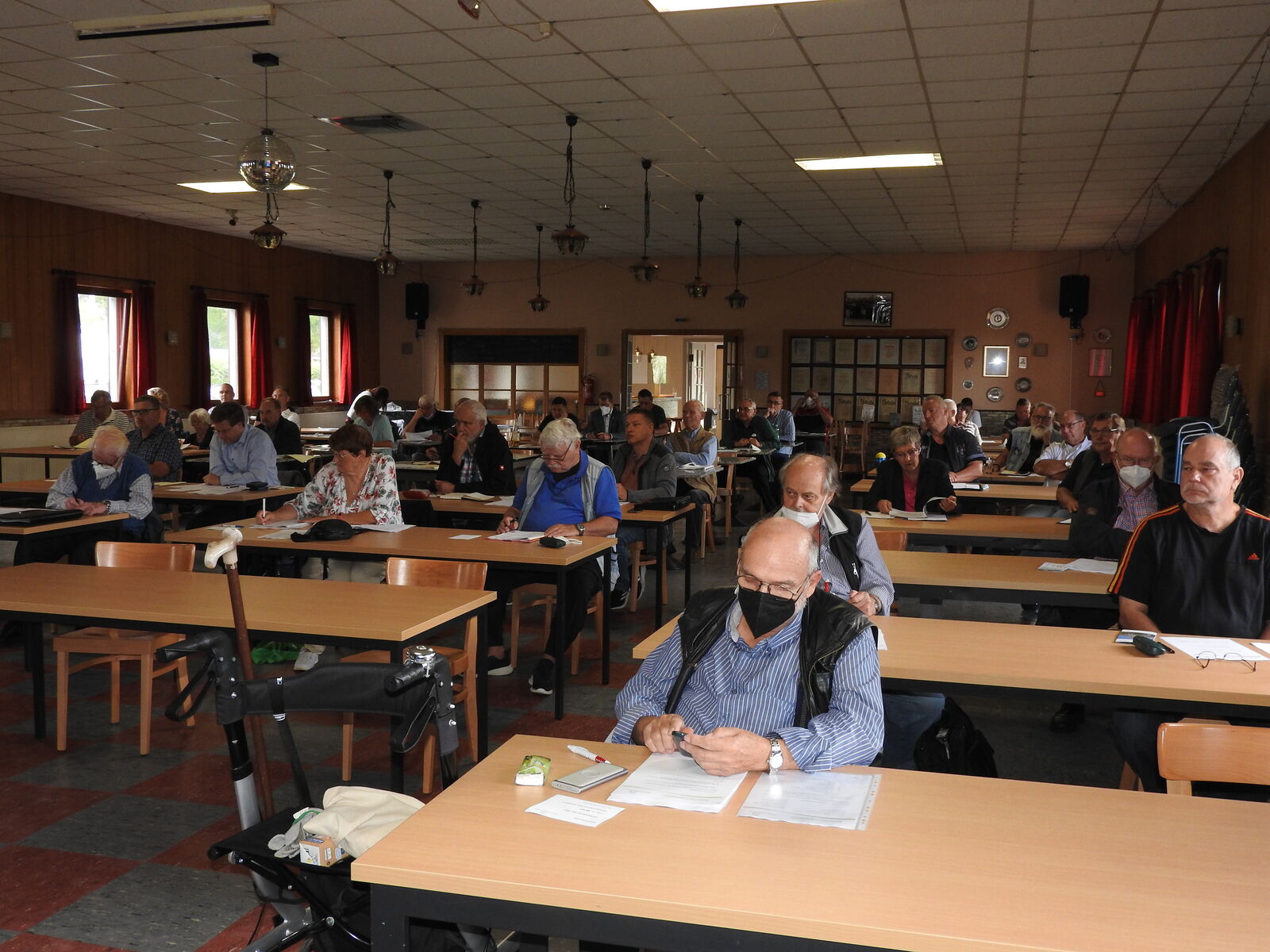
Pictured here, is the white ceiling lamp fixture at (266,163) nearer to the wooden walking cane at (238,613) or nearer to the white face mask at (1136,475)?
the wooden walking cane at (238,613)

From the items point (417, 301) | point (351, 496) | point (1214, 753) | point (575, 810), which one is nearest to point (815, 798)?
point (575, 810)

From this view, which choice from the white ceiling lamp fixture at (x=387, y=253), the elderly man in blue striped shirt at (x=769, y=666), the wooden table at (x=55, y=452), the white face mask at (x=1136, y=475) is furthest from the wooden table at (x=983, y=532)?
the wooden table at (x=55, y=452)

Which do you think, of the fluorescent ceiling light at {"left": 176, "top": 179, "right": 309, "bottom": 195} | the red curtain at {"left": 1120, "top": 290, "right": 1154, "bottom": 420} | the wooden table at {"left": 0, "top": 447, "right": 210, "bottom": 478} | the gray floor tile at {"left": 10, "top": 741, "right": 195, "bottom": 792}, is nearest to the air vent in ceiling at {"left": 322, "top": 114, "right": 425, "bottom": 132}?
the fluorescent ceiling light at {"left": 176, "top": 179, "right": 309, "bottom": 195}

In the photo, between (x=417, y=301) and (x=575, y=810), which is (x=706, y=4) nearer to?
(x=575, y=810)

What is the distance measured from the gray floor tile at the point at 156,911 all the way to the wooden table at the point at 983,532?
3.30 m

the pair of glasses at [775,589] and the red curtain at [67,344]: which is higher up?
the red curtain at [67,344]

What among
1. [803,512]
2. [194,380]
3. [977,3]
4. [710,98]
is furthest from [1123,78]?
[194,380]

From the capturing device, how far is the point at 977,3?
5.26 meters

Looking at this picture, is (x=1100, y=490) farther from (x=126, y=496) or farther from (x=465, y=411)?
(x=126, y=496)

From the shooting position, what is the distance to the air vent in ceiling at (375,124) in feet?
25.4

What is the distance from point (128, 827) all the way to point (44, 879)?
15.4 inches

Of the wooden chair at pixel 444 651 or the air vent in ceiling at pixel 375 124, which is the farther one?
the air vent in ceiling at pixel 375 124

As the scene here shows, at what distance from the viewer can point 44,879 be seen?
306 centimetres

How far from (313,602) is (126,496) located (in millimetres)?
2863
